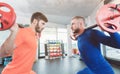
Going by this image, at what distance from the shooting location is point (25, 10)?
336cm

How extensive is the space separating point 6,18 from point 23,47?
0.27m

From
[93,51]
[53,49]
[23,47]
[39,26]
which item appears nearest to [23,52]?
[23,47]

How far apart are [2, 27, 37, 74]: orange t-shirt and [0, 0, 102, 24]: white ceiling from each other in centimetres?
148

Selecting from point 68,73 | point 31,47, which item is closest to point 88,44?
point 31,47

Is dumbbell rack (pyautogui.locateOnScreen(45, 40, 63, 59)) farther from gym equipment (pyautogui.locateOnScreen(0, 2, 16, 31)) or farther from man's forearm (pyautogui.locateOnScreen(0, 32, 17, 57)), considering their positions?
gym equipment (pyautogui.locateOnScreen(0, 2, 16, 31))

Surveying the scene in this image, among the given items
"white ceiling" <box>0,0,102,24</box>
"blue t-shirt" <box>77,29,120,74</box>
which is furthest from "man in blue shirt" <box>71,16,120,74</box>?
"white ceiling" <box>0,0,102,24</box>

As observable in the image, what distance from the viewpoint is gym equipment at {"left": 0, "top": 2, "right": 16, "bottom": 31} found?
1012 mm

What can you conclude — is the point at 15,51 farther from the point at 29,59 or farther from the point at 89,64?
the point at 89,64

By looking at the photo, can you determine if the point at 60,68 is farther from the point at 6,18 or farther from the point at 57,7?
the point at 6,18

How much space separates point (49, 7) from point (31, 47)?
2047 mm

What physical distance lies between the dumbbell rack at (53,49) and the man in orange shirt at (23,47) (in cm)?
774

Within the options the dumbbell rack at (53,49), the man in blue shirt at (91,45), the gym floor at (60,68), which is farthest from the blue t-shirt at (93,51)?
the dumbbell rack at (53,49)

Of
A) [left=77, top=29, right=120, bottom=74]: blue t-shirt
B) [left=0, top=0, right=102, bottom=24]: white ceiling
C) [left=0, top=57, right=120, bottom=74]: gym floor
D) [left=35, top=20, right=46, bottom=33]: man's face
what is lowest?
[left=0, top=57, right=120, bottom=74]: gym floor

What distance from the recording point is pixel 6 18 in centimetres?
103
